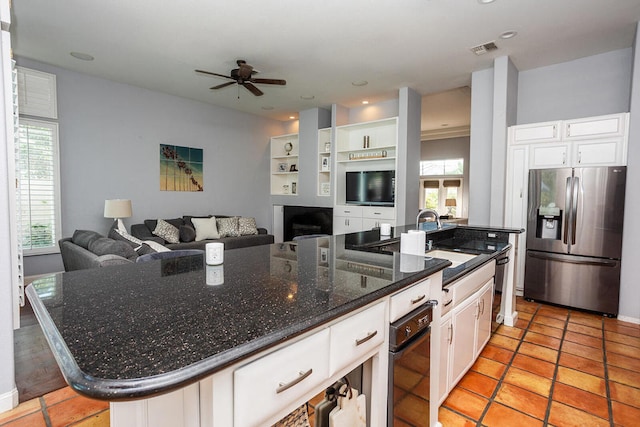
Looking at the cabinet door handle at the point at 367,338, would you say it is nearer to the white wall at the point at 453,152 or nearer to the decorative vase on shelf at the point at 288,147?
the decorative vase on shelf at the point at 288,147

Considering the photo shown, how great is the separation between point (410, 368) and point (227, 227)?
15.6 feet

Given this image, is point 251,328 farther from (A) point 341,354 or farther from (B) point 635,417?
(B) point 635,417

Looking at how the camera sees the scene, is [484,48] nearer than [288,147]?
Yes

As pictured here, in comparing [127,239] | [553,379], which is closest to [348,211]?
[127,239]

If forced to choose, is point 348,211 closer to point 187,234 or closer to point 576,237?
point 187,234

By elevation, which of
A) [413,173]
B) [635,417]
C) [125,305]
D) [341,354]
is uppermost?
[413,173]

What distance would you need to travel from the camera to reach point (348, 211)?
5.78 m

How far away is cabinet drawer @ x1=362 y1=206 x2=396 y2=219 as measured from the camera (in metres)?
5.23

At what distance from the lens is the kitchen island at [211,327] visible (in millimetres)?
639

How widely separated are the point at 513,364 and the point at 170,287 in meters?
2.47

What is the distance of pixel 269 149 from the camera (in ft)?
23.5

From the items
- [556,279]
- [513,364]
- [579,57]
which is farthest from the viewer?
[579,57]

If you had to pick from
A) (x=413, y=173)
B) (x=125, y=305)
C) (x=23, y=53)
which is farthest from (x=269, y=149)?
(x=125, y=305)

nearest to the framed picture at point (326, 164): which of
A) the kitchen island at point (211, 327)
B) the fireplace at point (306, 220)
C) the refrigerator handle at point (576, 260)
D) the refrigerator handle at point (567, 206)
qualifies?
the fireplace at point (306, 220)
